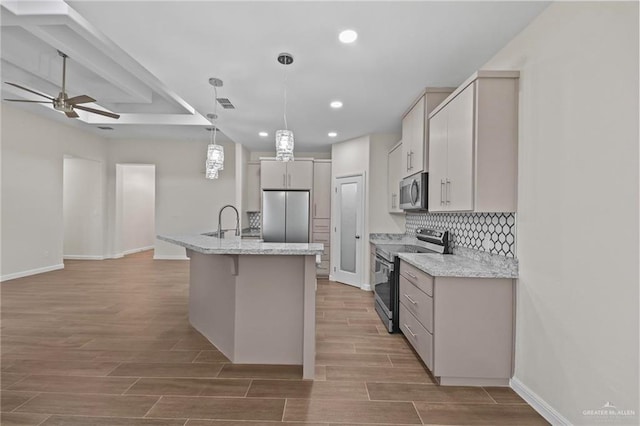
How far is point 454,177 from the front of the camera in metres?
2.62

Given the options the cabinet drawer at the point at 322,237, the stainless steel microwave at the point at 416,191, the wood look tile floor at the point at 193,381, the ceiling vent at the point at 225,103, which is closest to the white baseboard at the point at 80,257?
the wood look tile floor at the point at 193,381

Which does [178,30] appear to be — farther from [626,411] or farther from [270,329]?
[626,411]

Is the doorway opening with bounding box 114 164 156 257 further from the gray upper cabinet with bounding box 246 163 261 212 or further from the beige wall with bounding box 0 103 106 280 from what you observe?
the gray upper cabinet with bounding box 246 163 261 212

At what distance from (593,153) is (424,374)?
6.30 feet

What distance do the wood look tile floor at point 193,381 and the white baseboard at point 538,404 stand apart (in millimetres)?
46

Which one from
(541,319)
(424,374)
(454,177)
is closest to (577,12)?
(454,177)

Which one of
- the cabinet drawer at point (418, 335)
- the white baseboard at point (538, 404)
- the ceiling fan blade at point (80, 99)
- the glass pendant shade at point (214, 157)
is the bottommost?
the white baseboard at point (538, 404)

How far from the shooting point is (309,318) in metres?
2.39

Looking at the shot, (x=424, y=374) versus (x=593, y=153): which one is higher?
(x=593, y=153)

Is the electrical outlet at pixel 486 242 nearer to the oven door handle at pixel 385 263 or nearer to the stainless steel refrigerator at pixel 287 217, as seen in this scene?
the oven door handle at pixel 385 263

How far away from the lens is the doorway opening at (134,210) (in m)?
7.73

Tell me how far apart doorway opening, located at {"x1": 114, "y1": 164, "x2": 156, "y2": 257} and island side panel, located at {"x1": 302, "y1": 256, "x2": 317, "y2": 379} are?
7.18 meters

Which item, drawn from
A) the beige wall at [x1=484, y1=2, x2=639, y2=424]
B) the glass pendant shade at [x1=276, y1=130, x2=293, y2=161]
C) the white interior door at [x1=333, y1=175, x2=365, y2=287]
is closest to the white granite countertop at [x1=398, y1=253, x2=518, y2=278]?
the beige wall at [x1=484, y1=2, x2=639, y2=424]

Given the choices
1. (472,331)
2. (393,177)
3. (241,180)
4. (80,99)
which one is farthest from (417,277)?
(241,180)
